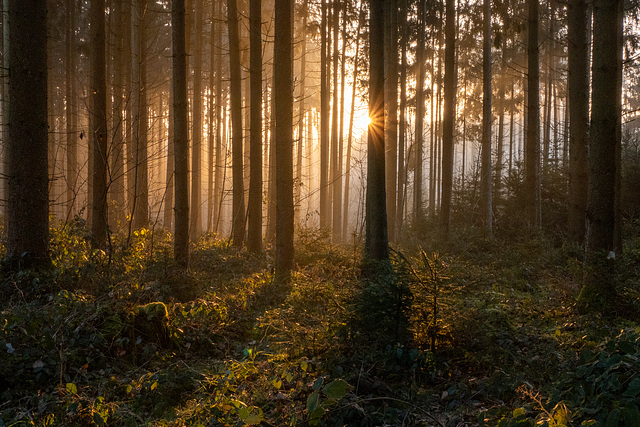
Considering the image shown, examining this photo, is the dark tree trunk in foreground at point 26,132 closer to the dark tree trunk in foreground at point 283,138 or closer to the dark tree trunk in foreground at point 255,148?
the dark tree trunk in foreground at point 283,138

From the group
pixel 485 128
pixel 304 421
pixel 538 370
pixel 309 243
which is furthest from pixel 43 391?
pixel 485 128

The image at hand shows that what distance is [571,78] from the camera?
1108cm

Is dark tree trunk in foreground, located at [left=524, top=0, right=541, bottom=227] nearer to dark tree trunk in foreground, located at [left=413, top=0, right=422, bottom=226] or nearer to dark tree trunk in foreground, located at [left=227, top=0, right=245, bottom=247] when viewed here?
dark tree trunk in foreground, located at [left=413, top=0, right=422, bottom=226]

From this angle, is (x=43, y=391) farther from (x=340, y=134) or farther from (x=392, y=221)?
(x=340, y=134)

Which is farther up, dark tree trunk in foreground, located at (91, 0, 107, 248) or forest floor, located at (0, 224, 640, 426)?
dark tree trunk in foreground, located at (91, 0, 107, 248)

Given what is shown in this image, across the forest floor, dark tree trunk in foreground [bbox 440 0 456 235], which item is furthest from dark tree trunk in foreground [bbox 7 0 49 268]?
dark tree trunk in foreground [bbox 440 0 456 235]

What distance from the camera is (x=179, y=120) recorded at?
9094mm

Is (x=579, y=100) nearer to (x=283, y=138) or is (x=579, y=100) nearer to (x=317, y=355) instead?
(x=283, y=138)

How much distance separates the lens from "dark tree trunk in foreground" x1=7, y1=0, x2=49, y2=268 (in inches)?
285

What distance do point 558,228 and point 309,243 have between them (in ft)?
28.4

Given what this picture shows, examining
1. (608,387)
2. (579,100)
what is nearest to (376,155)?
(579,100)

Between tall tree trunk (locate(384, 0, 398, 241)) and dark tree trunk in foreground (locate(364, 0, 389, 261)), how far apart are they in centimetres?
513

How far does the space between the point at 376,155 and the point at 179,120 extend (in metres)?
Result: 4.25

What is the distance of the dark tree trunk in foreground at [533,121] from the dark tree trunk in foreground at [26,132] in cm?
1288
